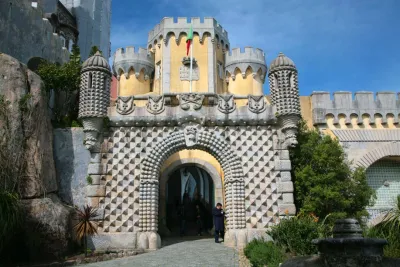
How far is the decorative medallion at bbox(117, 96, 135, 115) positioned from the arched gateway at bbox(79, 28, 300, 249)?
0.04m

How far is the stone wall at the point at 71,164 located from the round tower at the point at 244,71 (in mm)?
12363

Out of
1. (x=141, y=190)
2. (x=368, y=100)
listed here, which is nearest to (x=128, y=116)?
(x=141, y=190)

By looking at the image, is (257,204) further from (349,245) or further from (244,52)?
(244,52)

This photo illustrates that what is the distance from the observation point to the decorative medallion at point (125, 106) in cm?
1619

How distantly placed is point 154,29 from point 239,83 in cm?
661

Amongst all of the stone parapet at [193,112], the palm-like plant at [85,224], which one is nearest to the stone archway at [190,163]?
the stone parapet at [193,112]

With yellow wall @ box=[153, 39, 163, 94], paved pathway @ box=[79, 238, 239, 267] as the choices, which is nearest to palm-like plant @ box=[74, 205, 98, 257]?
paved pathway @ box=[79, 238, 239, 267]

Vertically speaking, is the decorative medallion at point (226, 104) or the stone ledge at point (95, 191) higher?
the decorative medallion at point (226, 104)

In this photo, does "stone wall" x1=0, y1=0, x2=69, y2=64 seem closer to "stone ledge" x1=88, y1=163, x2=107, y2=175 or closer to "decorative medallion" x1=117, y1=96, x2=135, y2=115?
"decorative medallion" x1=117, y1=96, x2=135, y2=115

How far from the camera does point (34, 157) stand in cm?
1411

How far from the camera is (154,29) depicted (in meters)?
26.0

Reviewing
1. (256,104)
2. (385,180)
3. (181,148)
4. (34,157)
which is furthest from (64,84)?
(385,180)

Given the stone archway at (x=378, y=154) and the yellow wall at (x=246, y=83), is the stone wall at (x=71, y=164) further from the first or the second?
the yellow wall at (x=246, y=83)

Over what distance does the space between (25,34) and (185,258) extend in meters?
17.2
